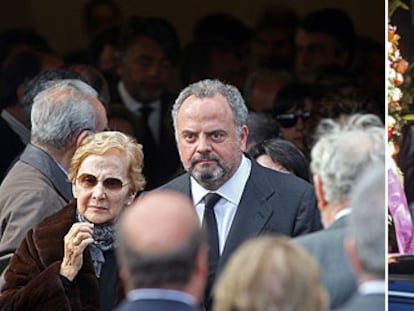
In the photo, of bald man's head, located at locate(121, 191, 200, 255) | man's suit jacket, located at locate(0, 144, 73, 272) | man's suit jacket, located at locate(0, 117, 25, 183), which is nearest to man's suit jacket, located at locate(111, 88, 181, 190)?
man's suit jacket, located at locate(0, 117, 25, 183)

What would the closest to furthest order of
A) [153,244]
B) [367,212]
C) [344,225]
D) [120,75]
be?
[153,244] < [367,212] < [344,225] < [120,75]

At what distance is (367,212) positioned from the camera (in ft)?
15.4

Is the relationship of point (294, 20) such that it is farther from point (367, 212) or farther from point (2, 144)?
point (367, 212)

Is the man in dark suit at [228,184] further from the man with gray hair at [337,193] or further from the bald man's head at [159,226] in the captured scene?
the bald man's head at [159,226]

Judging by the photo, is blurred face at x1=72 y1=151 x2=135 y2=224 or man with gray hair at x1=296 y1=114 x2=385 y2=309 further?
blurred face at x1=72 y1=151 x2=135 y2=224

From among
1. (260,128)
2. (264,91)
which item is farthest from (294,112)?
(264,91)

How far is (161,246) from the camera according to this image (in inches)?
170

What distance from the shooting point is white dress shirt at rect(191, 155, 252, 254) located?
19.8 ft

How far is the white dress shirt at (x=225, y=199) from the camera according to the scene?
6047mm

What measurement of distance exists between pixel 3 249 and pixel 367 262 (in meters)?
2.33

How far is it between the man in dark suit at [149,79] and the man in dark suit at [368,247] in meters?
4.38

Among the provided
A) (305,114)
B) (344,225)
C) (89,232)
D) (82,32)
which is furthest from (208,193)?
(82,32)

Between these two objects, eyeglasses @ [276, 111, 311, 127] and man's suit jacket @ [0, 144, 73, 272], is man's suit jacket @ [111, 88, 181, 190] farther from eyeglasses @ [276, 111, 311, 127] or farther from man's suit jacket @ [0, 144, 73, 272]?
man's suit jacket @ [0, 144, 73, 272]

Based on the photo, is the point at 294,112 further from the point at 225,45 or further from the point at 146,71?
the point at 225,45
